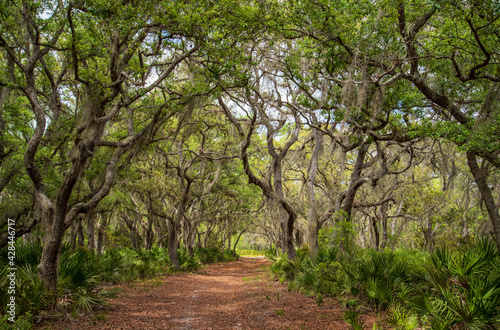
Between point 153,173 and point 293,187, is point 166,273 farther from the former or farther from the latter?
point 293,187

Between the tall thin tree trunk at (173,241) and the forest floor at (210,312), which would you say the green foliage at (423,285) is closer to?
the forest floor at (210,312)

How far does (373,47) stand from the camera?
783 centimetres

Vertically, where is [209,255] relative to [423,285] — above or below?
below

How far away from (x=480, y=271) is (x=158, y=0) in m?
7.60

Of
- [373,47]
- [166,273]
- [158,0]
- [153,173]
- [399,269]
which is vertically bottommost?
[166,273]

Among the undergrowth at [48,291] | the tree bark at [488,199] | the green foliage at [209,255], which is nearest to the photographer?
the undergrowth at [48,291]

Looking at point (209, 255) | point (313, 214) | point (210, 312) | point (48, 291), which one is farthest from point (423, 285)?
point (209, 255)

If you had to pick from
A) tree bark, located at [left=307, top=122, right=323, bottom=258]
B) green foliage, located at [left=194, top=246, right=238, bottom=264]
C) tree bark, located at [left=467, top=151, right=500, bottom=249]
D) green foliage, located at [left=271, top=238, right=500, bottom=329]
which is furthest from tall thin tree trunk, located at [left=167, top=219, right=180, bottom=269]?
tree bark, located at [left=467, top=151, right=500, bottom=249]

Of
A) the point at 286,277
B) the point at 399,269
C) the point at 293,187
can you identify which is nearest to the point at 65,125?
the point at 286,277

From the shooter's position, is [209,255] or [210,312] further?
[209,255]

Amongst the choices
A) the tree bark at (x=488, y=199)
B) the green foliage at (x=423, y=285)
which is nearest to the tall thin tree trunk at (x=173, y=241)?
the green foliage at (x=423, y=285)

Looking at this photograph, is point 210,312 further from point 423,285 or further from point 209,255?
point 209,255

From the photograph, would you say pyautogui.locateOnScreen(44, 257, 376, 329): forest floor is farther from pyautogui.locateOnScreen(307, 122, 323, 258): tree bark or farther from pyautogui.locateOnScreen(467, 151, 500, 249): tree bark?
pyautogui.locateOnScreen(467, 151, 500, 249): tree bark

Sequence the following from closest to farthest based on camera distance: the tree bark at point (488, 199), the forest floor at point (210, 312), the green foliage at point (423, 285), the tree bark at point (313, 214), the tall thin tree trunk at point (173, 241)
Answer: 1. the green foliage at point (423, 285)
2. the forest floor at point (210, 312)
3. the tree bark at point (488, 199)
4. the tree bark at point (313, 214)
5. the tall thin tree trunk at point (173, 241)
